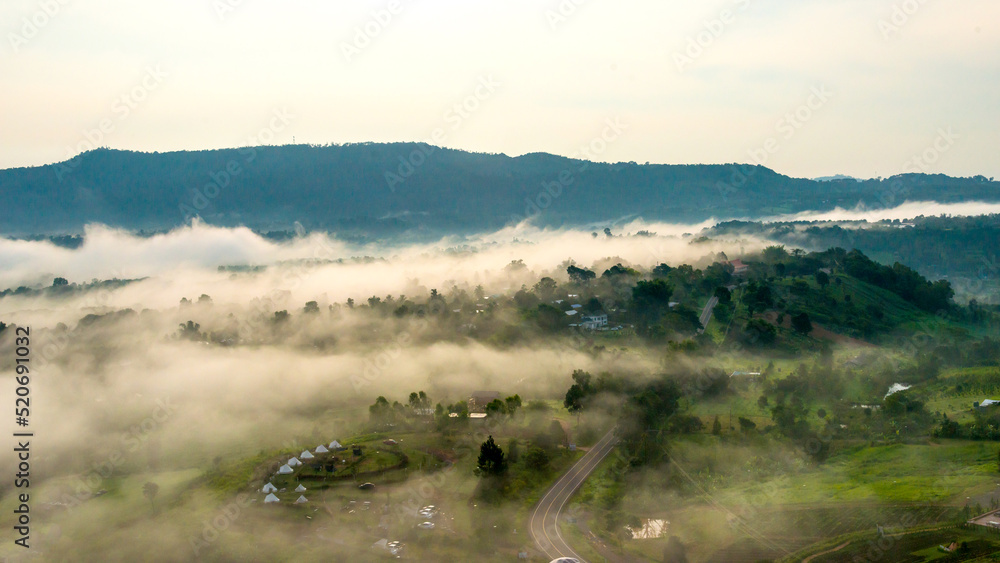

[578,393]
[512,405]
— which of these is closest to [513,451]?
[512,405]

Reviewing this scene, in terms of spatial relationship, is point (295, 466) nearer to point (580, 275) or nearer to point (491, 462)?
point (491, 462)

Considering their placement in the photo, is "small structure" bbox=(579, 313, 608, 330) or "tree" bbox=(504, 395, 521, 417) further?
"small structure" bbox=(579, 313, 608, 330)

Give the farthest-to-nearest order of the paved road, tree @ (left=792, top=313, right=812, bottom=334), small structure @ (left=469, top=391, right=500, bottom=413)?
the paved road < tree @ (left=792, top=313, right=812, bottom=334) < small structure @ (left=469, top=391, right=500, bottom=413)

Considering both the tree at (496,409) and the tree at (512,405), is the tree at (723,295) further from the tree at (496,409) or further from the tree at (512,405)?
the tree at (496,409)

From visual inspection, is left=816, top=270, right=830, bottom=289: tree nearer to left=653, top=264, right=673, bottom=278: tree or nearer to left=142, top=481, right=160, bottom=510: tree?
left=653, top=264, right=673, bottom=278: tree

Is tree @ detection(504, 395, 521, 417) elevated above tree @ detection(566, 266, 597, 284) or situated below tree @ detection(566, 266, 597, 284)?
below

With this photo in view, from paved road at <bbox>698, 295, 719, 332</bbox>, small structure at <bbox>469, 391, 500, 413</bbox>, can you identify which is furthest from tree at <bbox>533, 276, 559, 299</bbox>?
small structure at <bbox>469, 391, 500, 413</bbox>
